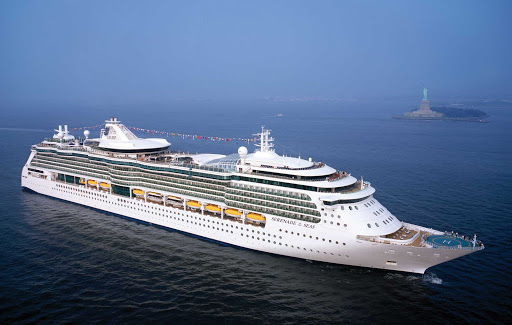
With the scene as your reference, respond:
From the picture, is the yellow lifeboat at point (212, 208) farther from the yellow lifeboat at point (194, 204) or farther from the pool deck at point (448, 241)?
the pool deck at point (448, 241)

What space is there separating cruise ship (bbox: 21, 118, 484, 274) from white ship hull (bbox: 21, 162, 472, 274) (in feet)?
0.24

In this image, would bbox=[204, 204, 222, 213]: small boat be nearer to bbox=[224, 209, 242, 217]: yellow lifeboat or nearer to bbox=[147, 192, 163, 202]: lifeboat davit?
bbox=[224, 209, 242, 217]: yellow lifeboat

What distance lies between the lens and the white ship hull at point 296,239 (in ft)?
89.6

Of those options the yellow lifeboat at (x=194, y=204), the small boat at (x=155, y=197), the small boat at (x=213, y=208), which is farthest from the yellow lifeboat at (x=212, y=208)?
the small boat at (x=155, y=197)

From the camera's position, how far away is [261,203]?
3158 centimetres

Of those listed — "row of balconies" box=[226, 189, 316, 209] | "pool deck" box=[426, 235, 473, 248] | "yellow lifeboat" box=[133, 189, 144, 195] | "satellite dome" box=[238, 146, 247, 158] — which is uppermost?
"satellite dome" box=[238, 146, 247, 158]

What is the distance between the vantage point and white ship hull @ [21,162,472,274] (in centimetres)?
2730

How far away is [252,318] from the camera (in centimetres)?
2347

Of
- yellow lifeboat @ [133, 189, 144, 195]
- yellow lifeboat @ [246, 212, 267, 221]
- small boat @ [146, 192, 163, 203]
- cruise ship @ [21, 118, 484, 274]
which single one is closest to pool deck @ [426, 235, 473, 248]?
cruise ship @ [21, 118, 484, 274]

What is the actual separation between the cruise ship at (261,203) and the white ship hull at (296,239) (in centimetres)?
7

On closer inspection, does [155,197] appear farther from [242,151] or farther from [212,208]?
[242,151]

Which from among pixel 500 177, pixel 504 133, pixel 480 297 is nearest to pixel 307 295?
pixel 480 297

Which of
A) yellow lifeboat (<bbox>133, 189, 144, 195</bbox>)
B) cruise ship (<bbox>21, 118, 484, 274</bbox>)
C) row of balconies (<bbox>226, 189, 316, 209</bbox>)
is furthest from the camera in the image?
yellow lifeboat (<bbox>133, 189, 144, 195</bbox>)

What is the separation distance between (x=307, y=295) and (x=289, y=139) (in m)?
68.9
